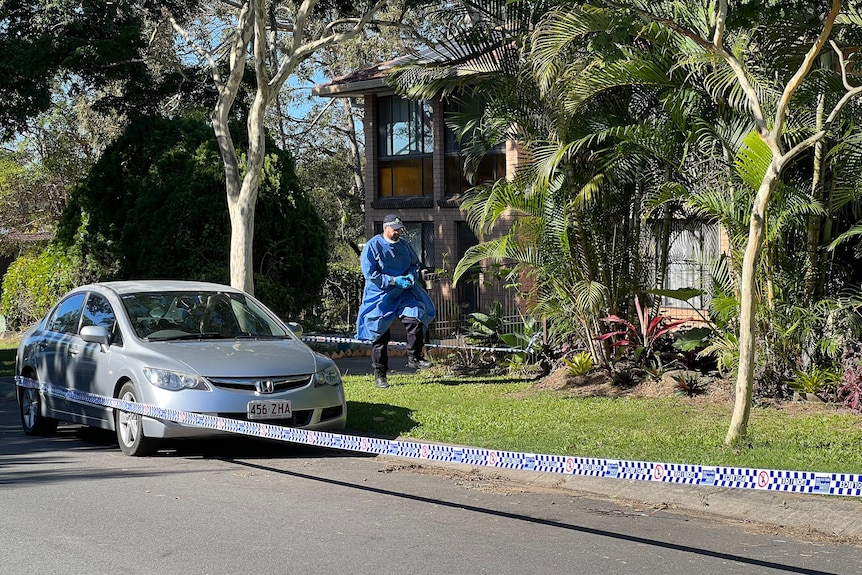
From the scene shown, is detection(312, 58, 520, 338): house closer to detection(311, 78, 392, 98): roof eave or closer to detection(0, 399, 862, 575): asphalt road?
detection(311, 78, 392, 98): roof eave

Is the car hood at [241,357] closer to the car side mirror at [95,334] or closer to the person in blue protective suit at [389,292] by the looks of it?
the car side mirror at [95,334]

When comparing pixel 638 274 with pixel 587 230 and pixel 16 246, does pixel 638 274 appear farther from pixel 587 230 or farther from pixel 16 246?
pixel 16 246

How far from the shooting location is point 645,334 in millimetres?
12898

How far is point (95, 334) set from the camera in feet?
32.2

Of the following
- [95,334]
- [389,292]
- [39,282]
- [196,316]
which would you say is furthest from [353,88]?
[95,334]

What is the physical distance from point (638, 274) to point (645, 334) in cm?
79

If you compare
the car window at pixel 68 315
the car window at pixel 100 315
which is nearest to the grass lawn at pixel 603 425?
the car window at pixel 100 315

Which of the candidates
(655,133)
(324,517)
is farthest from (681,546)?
(655,133)

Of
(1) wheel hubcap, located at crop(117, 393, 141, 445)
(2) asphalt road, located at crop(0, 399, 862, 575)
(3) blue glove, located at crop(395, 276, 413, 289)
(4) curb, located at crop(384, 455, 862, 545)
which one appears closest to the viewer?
(2) asphalt road, located at crop(0, 399, 862, 575)

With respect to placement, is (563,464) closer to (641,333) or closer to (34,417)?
(34,417)

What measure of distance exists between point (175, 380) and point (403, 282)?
384 centimetres

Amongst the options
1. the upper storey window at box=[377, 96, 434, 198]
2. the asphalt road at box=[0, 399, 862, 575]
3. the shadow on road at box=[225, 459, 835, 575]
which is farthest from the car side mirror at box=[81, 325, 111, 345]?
the upper storey window at box=[377, 96, 434, 198]

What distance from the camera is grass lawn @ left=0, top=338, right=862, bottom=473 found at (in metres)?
8.73

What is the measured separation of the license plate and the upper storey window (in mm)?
16159
